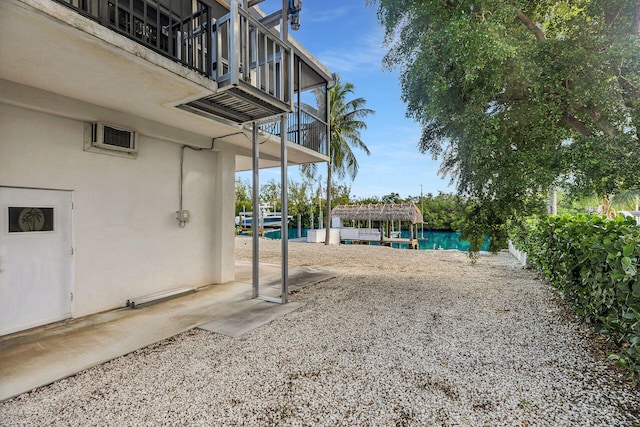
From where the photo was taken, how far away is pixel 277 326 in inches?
167

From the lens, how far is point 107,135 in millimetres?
4629

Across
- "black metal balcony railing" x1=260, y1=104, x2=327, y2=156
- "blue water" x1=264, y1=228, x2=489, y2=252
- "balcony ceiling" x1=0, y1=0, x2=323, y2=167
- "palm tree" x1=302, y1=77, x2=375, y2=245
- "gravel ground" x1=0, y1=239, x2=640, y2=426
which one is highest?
"palm tree" x1=302, y1=77, x2=375, y2=245

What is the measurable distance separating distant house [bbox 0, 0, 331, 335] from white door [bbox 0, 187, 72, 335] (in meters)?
0.01

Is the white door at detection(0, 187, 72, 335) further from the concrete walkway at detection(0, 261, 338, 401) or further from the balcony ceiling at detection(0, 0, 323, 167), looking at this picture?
the balcony ceiling at detection(0, 0, 323, 167)

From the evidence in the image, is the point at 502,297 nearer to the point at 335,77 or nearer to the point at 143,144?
the point at 335,77

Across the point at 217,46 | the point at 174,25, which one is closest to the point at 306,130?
the point at 174,25

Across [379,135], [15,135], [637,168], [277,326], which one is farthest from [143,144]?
[379,135]

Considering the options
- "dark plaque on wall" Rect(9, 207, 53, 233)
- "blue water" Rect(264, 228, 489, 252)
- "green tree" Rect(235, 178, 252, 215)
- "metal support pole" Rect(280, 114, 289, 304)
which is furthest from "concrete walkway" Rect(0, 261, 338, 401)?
"green tree" Rect(235, 178, 252, 215)

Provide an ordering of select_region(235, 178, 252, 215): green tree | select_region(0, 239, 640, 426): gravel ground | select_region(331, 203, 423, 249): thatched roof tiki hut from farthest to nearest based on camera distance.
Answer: select_region(235, 178, 252, 215): green tree < select_region(331, 203, 423, 249): thatched roof tiki hut < select_region(0, 239, 640, 426): gravel ground

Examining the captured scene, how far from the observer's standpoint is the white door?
383cm

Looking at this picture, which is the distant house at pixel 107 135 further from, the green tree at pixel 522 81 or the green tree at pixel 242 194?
the green tree at pixel 242 194

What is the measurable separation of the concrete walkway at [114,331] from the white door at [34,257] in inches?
9.7

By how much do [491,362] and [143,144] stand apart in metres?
6.27

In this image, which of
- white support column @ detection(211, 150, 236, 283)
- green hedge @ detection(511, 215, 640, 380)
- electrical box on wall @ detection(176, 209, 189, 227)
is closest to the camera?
green hedge @ detection(511, 215, 640, 380)
